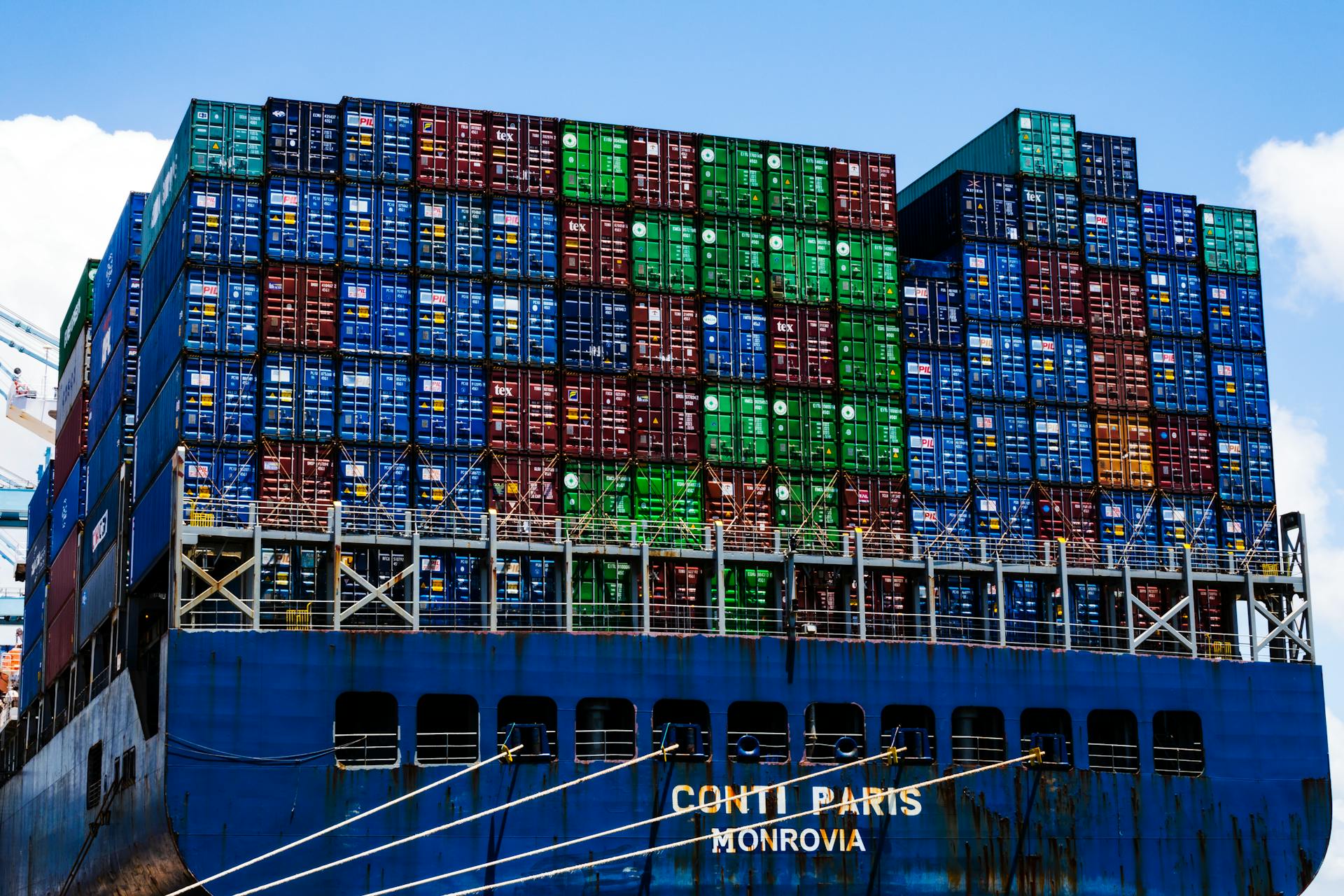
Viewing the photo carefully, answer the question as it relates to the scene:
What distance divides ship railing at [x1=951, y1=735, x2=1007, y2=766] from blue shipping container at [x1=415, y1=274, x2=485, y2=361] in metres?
17.3

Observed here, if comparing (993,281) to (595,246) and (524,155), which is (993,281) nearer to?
(595,246)

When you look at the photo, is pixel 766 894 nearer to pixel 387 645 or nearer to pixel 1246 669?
pixel 387 645

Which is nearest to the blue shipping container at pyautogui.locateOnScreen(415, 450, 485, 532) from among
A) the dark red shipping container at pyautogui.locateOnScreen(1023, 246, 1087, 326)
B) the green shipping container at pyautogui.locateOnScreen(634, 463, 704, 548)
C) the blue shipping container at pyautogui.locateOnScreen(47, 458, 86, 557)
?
the green shipping container at pyautogui.locateOnScreen(634, 463, 704, 548)

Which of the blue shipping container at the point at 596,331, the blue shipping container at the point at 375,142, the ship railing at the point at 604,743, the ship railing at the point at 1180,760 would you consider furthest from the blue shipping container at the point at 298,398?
the ship railing at the point at 1180,760

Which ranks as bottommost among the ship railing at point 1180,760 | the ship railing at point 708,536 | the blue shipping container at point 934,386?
the ship railing at point 1180,760

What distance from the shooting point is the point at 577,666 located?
157ft

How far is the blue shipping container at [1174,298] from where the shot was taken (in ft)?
206

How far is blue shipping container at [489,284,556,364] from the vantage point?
5459 cm

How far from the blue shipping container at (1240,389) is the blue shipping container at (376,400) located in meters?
27.1

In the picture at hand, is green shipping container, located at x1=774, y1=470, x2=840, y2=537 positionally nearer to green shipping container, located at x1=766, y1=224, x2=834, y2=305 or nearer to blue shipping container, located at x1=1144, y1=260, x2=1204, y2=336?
green shipping container, located at x1=766, y1=224, x2=834, y2=305

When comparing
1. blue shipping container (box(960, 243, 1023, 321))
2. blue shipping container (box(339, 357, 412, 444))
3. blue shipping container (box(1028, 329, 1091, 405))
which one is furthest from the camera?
blue shipping container (box(960, 243, 1023, 321))

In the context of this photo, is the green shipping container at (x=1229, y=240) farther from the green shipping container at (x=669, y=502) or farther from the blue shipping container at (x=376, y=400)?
the blue shipping container at (x=376, y=400)

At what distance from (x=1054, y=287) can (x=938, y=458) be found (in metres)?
8.08

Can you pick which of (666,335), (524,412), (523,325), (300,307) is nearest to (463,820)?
(524,412)
